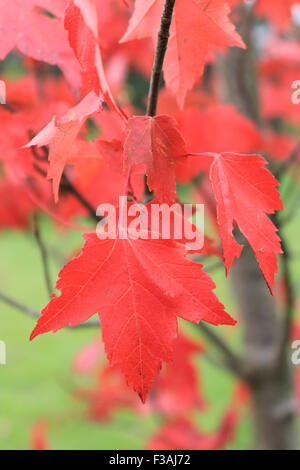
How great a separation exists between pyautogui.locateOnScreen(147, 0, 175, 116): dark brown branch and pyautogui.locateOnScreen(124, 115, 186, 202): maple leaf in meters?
0.03

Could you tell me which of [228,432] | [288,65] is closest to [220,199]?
[228,432]

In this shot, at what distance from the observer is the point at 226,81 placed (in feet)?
3.80

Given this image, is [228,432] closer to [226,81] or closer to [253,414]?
[253,414]

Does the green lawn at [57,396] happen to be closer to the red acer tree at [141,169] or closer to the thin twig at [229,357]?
the thin twig at [229,357]

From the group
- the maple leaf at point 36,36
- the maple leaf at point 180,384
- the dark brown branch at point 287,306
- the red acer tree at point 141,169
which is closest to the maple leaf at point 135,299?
the red acer tree at point 141,169

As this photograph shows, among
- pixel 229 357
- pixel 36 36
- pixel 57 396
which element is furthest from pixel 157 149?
pixel 57 396

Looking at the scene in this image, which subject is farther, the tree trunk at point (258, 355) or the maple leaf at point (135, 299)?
the tree trunk at point (258, 355)

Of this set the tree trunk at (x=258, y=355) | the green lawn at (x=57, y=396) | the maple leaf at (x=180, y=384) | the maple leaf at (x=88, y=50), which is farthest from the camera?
the green lawn at (x=57, y=396)

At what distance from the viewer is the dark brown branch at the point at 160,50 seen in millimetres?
396

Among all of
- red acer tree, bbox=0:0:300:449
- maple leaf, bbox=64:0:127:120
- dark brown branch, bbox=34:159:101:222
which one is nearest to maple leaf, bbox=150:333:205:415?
red acer tree, bbox=0:0:300:449

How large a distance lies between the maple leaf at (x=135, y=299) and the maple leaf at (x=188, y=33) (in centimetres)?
17

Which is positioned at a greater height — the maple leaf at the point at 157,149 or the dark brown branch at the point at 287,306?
the maple leaf at the point at 157,149

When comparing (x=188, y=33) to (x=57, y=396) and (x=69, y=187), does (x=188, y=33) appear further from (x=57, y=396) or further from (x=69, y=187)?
(x=57, y=396)

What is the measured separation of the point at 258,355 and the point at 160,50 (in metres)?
0.88
